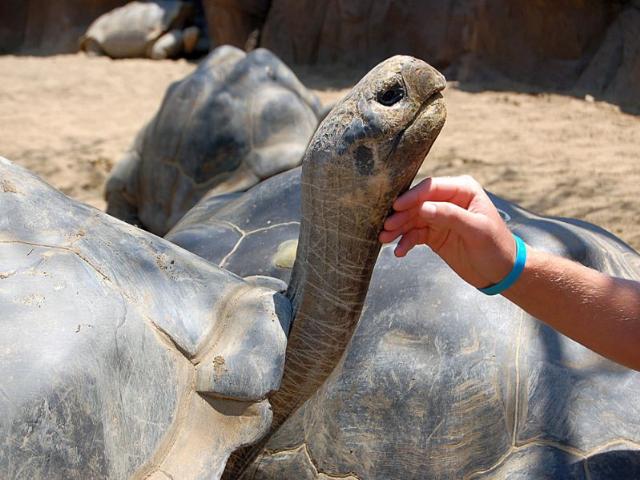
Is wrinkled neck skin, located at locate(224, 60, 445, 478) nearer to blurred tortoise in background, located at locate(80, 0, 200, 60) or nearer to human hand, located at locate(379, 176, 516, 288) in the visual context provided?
human hand, located at locate(379, 176, 516, 288)

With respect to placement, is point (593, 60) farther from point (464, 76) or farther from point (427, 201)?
point (427, 201)

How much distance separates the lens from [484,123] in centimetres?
584

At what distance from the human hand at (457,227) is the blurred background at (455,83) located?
96.3 inches

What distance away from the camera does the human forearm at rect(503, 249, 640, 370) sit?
1.48 metres

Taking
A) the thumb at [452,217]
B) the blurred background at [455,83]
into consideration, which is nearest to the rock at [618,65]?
the blurred background at [455,83]

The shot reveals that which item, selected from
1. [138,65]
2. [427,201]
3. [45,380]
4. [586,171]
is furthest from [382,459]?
[138,65]

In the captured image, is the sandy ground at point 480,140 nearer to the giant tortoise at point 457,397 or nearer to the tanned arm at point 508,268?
the giant tortoise at point 457,397

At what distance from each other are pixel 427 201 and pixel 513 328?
71 cm

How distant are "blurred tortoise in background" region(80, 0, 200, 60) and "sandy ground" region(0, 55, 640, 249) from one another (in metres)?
1.58

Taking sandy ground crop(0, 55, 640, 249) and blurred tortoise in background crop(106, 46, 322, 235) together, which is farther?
sandy ground crop(0, 55, 640, 249)

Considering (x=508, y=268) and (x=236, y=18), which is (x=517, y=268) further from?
(x=236, y=18)

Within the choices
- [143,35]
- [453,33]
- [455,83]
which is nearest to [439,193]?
[455,83]

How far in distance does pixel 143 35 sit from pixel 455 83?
4265 millimetres

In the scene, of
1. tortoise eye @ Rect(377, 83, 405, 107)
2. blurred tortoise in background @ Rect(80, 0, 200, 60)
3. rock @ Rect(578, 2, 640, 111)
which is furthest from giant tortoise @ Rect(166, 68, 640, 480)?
blurred tortoise in background @ Rect(80, 0, 200, 60)
